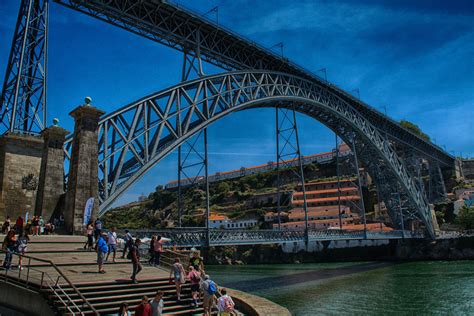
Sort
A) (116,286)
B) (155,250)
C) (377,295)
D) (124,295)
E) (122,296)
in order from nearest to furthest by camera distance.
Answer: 1. (122,296)
2. (124,295)
3. (116,286)
4. (155,250)
5. (377,295)

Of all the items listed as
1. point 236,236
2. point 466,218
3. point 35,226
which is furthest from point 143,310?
point 466,218

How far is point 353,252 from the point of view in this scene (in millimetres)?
59406

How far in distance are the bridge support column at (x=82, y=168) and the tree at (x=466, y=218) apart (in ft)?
188

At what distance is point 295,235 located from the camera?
1203 inches

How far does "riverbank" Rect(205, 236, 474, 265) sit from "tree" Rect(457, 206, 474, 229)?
8.51 meters

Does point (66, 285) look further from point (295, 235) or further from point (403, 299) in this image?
point (295, 235)

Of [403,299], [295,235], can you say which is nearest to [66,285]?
[403,299]

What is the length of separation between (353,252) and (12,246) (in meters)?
54.8

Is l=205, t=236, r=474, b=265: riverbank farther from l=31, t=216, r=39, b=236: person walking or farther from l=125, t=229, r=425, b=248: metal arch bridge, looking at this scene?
l=31, t=216, r=39, b=236: person walking

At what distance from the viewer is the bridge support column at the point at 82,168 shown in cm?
1662

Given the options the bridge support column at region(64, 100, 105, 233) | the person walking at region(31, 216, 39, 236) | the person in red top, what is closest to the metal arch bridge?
the bridge support column at region(64, 100, 105, 233)

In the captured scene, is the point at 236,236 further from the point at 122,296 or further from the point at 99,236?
the point at 122,296

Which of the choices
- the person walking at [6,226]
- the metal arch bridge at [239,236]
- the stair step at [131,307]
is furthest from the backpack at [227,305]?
the metal arch bridge at [239,236]

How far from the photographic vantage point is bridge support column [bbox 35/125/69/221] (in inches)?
675
